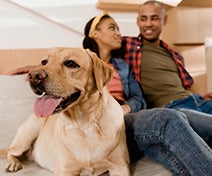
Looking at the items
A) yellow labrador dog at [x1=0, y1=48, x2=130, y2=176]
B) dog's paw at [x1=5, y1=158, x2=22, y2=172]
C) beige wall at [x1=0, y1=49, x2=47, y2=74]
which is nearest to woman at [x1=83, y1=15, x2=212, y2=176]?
yellow labrador dog at [x1=0, y1=48, x2=130, y2=176]

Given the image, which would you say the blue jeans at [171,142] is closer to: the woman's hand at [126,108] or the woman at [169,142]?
the woman at [169,142]

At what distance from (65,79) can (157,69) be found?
1.13m

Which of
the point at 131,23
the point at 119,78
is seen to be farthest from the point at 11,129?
the point at 131,23

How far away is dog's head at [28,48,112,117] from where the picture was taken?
44.2 inches

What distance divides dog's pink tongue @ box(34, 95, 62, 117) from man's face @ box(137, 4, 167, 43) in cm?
129

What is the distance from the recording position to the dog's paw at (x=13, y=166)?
4.57 ft

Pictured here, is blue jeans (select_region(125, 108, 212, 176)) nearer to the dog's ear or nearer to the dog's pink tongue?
the dog's ear

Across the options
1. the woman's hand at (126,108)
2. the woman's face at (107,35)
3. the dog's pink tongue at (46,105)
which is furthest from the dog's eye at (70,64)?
the woman's face at (107,35)

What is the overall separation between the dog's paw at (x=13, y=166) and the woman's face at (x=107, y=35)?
987 mm

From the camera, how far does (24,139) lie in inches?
60.3

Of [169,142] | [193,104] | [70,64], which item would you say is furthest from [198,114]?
[70,64]

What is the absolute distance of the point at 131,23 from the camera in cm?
276

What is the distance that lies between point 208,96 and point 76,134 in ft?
3.80

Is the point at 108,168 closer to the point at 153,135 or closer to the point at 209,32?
the point at 153,135
